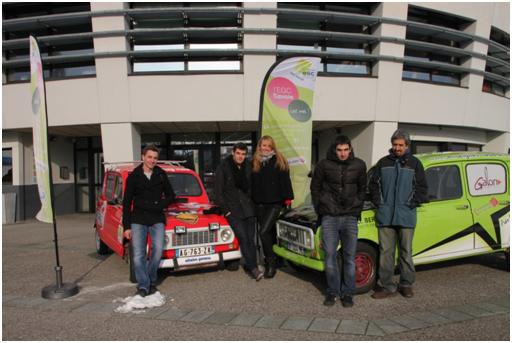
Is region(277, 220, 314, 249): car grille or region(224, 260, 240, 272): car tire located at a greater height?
region(277, 220, 314, 249): car grille

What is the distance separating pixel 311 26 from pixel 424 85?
4.17 meters

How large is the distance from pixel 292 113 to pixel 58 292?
4646 millimetres

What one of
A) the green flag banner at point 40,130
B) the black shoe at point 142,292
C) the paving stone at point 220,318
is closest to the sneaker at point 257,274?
the paving stone at point 220,318

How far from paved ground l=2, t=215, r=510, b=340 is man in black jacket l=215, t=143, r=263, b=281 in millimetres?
491

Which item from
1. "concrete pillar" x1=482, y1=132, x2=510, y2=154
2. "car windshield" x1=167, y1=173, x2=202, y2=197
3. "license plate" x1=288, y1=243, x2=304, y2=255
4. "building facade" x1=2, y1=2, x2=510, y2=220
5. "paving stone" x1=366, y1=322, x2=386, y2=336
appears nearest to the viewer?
"paving stone" x1=366, y1=322, x2=386, y2=336

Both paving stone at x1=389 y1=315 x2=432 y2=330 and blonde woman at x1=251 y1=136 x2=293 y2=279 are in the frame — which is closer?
paving stone at x1=389 y1=315 x2=432 y2=330

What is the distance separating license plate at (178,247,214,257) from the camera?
5480 millimetres

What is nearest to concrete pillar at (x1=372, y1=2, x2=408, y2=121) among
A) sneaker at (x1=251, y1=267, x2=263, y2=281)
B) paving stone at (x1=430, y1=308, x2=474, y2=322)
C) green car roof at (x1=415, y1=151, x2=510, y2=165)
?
green car roof at (x1=415, y1=151, x2=510, y2=165)

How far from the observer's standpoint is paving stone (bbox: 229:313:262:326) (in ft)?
12.9

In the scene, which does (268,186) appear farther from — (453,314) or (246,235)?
(453,314)

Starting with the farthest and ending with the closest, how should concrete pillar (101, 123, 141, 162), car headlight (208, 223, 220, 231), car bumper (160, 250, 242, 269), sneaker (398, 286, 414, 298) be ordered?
concrete pillar (101, 123, 141, 162), car headlight (208, 223, 220, 231), car bumper (160, 250, 242, 269), sneaker (398, 286, 414, 298)

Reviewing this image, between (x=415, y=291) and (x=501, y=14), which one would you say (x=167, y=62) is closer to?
(x=415, y=291)

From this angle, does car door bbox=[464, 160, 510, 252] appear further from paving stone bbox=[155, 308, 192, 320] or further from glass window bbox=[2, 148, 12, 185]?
glass window bbox=[2, 148, 12, 185]

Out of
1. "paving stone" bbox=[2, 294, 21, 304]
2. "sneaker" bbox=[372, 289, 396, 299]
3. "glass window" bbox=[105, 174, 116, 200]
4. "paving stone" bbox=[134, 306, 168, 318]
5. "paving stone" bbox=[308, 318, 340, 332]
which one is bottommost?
"paving stone" bbox=[2, 294, 21, 304]
